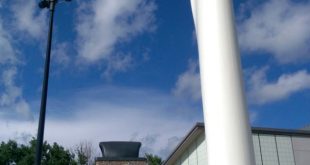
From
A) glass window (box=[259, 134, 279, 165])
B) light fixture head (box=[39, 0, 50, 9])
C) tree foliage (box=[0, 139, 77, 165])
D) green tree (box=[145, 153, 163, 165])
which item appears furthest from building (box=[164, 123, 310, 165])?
green tree (box=[145, 153, 163, 165])

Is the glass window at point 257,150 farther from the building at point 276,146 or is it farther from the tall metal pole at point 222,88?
the tall metal pole at point 222,88

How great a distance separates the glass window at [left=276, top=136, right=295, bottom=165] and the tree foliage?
48.7 m

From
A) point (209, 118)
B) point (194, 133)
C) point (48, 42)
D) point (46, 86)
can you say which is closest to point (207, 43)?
point (209, 118)

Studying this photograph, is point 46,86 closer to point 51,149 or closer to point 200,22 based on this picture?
point 200,22

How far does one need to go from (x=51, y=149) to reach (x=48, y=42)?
55.5m

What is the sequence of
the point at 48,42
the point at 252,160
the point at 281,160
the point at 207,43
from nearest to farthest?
the point at 252,160
the point at 207,43
the point at 48,42
the point at 281,160

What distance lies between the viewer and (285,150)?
81.3ft

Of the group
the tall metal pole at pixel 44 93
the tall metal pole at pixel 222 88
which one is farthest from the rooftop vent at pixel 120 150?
the tall metal pole at pixel 222 88

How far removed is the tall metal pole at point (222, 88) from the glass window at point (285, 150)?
65.3 feet

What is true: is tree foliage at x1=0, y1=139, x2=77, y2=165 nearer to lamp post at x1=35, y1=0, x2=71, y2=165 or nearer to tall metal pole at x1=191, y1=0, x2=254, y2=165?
lamp post at x1=35, y1=0, x2=71, y2=165

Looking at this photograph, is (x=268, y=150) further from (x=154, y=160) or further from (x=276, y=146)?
(x=154, y=160)

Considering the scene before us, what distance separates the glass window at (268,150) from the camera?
24.2 meters

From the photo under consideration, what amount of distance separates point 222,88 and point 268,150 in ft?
65.6

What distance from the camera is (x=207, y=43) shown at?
19.8 ft
